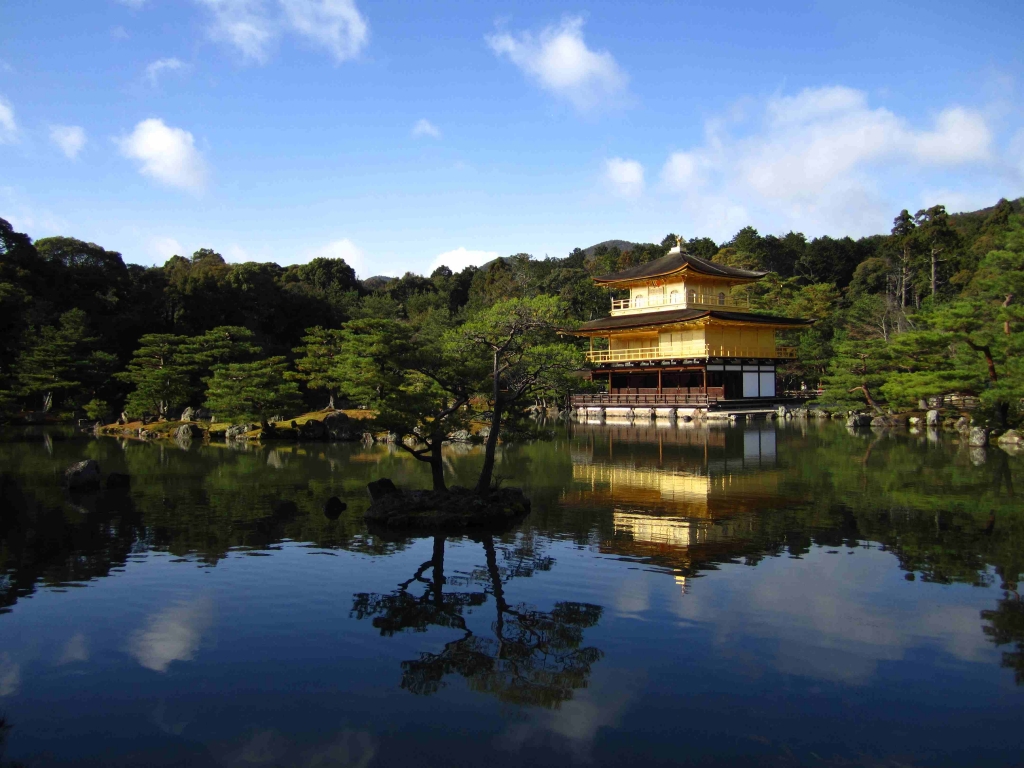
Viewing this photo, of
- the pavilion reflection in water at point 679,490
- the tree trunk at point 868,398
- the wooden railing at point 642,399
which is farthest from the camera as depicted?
the wooden railing at point 642,399

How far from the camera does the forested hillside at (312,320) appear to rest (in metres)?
23.1

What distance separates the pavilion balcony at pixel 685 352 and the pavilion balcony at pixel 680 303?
2.64m

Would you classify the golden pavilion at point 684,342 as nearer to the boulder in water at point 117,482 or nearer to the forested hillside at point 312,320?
the forested hillside at point 312,320

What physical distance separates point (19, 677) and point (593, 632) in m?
5.11

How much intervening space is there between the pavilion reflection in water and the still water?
0.42 ft

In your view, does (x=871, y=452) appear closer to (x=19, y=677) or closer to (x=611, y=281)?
(x=19, y=677)

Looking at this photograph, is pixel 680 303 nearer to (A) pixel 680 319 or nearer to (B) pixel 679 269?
(B) pixel 679 269

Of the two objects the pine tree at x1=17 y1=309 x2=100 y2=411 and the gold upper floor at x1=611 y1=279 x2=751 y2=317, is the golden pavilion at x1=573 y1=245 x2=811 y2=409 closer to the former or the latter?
the gold upper floor at x1=611 y1=279 x2=751 y2=317

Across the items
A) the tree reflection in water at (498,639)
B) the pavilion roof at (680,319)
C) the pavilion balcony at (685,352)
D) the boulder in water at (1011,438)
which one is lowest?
the tree reflection in water at (498,639)

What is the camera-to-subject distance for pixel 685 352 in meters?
38.6

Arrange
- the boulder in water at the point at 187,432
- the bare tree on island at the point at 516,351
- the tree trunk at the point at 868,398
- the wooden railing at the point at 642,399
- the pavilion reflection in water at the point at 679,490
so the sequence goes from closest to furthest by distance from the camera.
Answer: the pavilion reflection in water at the point at 679,490
the bare tree on island at the point at 516,351
the boulder in water at the point at 187,432
the tree trunk at the point at 868,398
the wooden railing at the point at 642,399

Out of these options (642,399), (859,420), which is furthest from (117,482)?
(859,420)

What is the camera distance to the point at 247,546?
1113 cm

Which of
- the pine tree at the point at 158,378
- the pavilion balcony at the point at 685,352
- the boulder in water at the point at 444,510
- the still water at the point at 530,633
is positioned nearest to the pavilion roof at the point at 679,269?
the pavilion balcony at the point at 685,352
